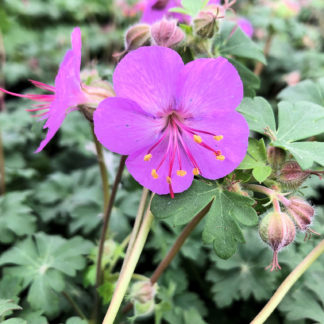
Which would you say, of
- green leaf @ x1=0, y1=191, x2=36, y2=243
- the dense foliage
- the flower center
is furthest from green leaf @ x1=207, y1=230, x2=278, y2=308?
green leaf @ x1=0, y1=191, x2=36, y2=243

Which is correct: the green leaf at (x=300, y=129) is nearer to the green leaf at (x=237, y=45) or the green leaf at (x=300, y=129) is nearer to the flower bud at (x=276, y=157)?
the flower bud at (x=276, y=157)

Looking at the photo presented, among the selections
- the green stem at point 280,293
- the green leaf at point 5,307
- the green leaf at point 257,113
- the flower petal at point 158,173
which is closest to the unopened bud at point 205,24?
the green leaf at point 257,113

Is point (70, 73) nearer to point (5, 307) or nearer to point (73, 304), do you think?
point (5, 307)

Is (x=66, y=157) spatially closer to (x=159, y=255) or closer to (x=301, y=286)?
(x=159, y=255)

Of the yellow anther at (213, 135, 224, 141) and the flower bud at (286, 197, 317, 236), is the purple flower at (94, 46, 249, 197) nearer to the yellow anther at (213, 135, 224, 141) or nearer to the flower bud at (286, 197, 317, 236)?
the yellow anther at (213, 135, 224, 141)

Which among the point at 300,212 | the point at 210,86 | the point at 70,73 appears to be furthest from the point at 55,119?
the point at 300,212

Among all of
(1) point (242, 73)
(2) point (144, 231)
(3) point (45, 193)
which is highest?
(1) point (242, 73)

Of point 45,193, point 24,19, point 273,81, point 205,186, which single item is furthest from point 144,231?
point 24,19
